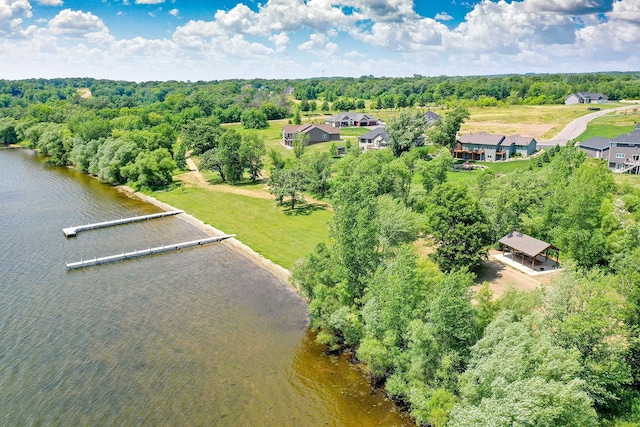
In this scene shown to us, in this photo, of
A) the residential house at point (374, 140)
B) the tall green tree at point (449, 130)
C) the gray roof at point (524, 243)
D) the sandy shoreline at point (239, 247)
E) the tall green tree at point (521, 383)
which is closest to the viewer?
the tall green tree at point (521, 383)

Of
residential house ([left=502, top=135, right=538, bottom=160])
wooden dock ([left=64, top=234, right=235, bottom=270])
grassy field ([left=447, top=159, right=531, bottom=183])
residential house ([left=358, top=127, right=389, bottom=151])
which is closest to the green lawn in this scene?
wooden dock ([left=64, top=234, right=235, bottom=270])

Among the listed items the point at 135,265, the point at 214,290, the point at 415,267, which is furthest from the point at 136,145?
the point at 415,267

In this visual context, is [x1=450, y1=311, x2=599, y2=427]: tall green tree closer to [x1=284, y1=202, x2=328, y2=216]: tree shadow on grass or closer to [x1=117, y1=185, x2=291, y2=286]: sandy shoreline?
[x1=117, y1=185, x2=291, y2=286]: sandy shoreline

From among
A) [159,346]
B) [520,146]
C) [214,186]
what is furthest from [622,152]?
[159,346]

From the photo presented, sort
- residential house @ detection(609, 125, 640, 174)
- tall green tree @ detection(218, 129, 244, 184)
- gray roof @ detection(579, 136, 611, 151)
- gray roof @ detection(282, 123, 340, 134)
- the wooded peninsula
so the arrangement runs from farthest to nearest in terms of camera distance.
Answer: gray roof @ detection(282, 123, 340, 134), gray roof @ detection(579, 136, 611, 151), residential house @ detection(609, 125, 640, 174), tall green tree @ detection(218, 129, 244, 184), the wooded peninsula

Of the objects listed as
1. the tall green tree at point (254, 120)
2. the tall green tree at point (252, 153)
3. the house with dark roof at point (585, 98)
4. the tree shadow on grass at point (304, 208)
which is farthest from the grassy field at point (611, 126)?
the tall green tree at point (254, 120)

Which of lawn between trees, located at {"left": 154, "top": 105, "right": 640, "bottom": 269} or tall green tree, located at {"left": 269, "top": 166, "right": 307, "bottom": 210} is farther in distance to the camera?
tall green tree, located at {"left": 269, "top": 166, "right": 307, "bottom": 210}

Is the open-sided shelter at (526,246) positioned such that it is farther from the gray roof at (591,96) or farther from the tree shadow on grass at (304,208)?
the gray roof at (591,96)
